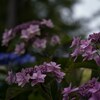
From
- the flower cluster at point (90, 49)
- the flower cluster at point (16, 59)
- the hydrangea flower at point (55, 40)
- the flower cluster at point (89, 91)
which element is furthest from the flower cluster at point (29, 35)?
the flower cluster at point (89, 91)

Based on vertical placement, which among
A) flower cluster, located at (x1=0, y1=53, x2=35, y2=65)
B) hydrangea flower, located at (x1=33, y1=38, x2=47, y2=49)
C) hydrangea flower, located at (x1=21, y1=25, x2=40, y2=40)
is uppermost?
flower cluster, located at (x1=0, y1=53, x2=35, y2=65)

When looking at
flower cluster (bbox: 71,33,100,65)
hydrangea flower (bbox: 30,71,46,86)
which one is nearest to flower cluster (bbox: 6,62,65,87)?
hydrangea flower (bbox: 30,71,46,86)

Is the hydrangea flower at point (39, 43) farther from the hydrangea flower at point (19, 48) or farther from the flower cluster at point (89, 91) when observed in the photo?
the flower cluster at point (89, 91)

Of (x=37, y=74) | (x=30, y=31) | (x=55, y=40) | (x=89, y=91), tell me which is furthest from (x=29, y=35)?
(x=89, y=91)

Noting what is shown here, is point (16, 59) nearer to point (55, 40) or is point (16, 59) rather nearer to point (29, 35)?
point (55, 40)

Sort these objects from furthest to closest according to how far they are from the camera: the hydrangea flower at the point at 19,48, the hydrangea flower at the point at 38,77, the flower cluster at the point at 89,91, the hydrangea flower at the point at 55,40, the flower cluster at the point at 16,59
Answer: the flower cluster at the point at 16,59 < the hydrangea flower at the point at 55,40 < the hydrangea flower at the point at 19,48 < the hydrangea flower at the point at 38,77 < the flower cluster at the point at 89,91

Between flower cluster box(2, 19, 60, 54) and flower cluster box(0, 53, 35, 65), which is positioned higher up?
flower cluster box(0, 53, 35, 65)

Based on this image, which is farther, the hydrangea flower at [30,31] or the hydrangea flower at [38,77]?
the hydrangea flower at [30,31]

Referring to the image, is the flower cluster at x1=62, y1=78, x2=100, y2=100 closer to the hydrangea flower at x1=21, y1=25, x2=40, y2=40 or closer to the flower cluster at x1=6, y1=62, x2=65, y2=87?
the flower cluster at x1=6, y1=62, x2=65, y2=87

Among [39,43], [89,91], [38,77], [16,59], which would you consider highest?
[16,59]
